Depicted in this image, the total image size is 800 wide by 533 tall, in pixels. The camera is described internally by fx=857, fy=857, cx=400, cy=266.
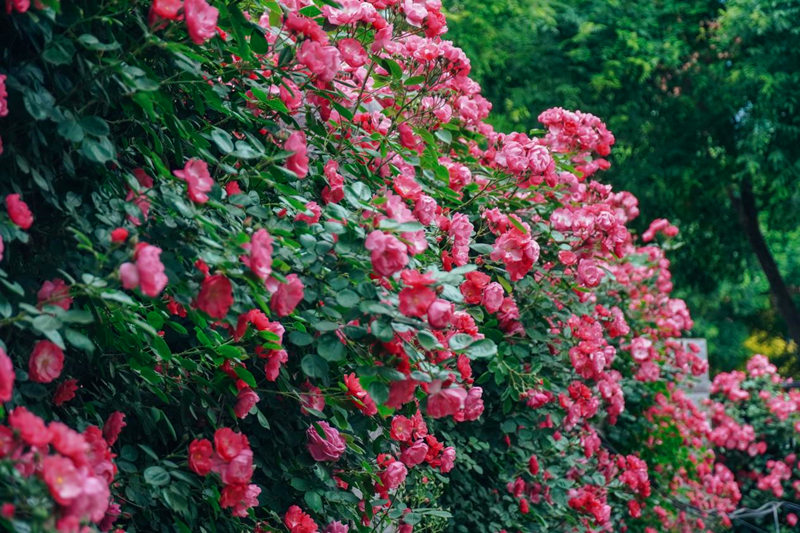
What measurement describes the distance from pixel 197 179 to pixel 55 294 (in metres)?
0.31

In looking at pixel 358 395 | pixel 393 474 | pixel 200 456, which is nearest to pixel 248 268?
pixel 200 456

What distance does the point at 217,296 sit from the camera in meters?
1.49

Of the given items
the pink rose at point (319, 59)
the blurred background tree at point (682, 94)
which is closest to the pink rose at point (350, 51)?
the pink rose at point (319, 59)

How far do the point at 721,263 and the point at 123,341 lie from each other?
32.8 ft

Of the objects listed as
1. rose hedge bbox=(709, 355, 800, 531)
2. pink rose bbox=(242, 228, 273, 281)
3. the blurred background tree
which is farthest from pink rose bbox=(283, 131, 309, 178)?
the blurred background tree

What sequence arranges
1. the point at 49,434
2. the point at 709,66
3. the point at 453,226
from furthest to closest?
the point at 709,66 → the point at 453,226 → the point at 49,434

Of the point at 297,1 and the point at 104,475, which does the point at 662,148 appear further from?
the point at 104,475

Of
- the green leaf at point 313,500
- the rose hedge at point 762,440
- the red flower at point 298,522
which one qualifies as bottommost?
the rose hedge at point 762,440

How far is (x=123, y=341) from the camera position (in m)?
1.75

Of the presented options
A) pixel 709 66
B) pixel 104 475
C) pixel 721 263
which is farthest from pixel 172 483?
pixel 721 263

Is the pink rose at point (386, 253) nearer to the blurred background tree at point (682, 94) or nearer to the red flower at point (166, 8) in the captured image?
the red flower at point (166, 8)

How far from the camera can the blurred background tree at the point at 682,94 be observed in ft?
28.3

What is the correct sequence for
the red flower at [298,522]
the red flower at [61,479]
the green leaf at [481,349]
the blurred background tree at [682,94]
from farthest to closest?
the blurred background tree at [682,94] → the red flower at [298,522] → the green leaf at [481,349] → the red flower at [61,479]

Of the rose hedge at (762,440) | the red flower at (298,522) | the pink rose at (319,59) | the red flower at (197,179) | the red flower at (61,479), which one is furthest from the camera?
the rose hedge at (762,440)
